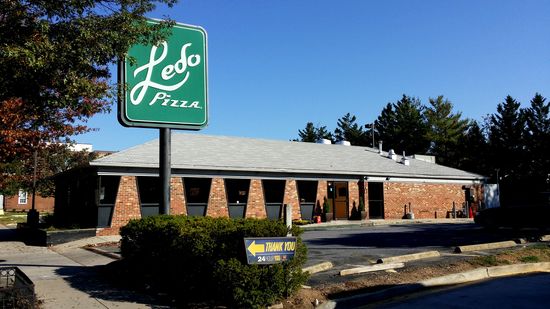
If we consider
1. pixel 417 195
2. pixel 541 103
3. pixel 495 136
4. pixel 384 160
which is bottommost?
pixel 417 195

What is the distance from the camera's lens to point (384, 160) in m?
33.5

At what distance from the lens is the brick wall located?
2994 cm

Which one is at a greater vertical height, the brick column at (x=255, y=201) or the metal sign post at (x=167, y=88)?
the metal sign post at (x=167, y=88)

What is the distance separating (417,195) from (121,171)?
1862 centimetres

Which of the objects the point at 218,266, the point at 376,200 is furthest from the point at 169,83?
the point at 376,200

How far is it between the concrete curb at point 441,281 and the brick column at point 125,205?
1467 centimetres

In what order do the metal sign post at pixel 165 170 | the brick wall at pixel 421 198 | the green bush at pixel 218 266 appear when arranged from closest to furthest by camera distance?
the green bush at pixel 218 266 → the metal sign post at pixel 165 170 → the brick wall at pixel 421 198

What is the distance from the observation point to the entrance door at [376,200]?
97.7 feet

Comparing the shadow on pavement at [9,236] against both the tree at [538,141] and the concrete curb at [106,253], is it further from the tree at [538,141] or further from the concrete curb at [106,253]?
the tree at [538,141]

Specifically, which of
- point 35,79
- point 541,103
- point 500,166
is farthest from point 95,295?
point 541,103

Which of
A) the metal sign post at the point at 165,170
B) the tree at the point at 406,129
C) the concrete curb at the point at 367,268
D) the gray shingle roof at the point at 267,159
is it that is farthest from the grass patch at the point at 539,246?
the tree at the point at 406,129

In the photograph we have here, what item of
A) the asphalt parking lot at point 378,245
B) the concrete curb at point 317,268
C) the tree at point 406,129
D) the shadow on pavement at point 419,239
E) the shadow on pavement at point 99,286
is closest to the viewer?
the shadow on pavement at point 99,286

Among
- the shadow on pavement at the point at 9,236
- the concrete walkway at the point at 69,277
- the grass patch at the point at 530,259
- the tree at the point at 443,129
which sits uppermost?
the tree at the point at 443,129

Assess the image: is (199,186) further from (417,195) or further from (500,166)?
(500,166)
